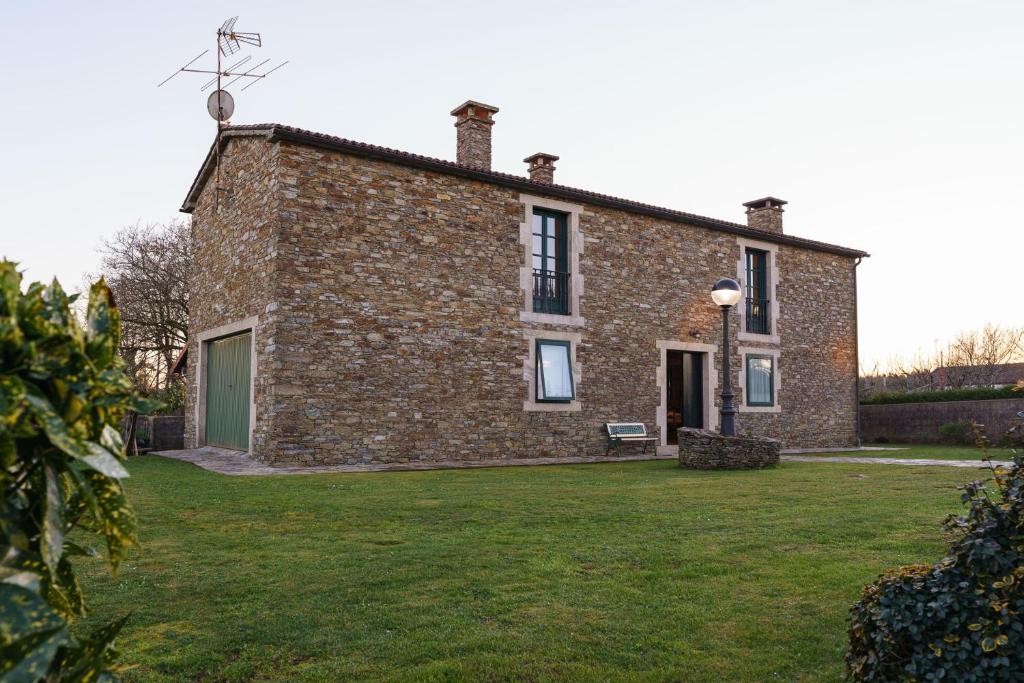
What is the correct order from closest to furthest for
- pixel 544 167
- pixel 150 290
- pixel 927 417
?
pixel 544 167 → pixel 927 417 → pixel 150 290

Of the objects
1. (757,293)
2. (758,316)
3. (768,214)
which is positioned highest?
(768,214)

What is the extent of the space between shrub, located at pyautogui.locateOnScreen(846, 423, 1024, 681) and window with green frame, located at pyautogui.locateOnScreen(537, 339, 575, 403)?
11.7 meters

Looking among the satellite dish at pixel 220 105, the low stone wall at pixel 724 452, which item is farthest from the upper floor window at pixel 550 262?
the satellite dish at pixel 220 105

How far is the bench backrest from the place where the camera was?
601 inches

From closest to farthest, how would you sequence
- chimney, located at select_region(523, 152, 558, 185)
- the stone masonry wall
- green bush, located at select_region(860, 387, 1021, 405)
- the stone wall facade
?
1. the stone wall facade
2. the stone masonry wall
3. chimney, located at select_region(523, 152, 558, 185)
4. green bush, located at select_region(860, 387, 1021, 405)

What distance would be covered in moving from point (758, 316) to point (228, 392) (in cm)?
1297

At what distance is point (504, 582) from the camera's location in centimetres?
436

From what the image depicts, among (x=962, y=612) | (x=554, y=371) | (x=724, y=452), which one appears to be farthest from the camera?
(x=554, y=371)

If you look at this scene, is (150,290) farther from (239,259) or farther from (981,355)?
(981,355)

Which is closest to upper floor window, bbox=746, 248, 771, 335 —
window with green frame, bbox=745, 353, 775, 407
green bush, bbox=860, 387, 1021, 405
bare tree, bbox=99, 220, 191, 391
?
window with green frame, bbox=745, 353, 775, 407

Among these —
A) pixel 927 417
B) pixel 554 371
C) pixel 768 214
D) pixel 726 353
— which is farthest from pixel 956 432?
pixel 554 371

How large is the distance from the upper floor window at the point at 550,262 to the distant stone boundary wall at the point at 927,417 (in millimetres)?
12814

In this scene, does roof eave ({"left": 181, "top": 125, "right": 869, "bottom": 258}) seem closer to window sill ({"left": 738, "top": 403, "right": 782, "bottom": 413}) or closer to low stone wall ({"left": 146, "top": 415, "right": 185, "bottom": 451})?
window sill ({"left": 738, "top": 403, "right": 782, "bottom": 413})

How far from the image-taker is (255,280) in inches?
500
